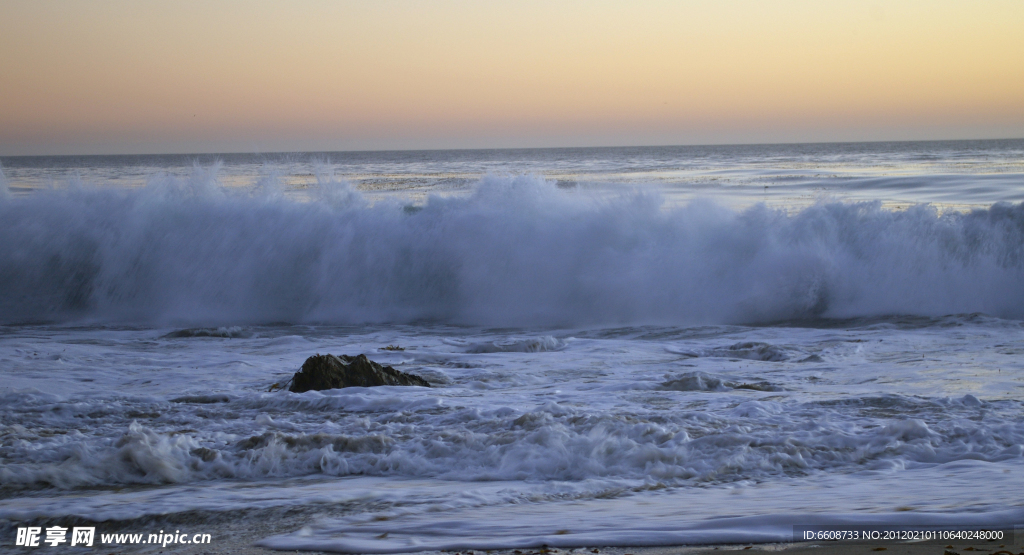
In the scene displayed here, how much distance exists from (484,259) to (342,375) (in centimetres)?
714

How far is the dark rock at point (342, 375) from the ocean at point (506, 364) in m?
0.20

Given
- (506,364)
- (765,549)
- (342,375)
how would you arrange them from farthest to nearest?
(506,364), (342,375), (765,549)

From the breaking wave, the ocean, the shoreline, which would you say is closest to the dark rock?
the ocean

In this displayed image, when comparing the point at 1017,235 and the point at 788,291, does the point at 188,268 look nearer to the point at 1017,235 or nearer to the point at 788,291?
the point at 788,291

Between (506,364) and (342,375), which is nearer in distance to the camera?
(342,375)

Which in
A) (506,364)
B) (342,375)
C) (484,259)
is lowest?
(506,364)

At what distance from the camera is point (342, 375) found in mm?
6457

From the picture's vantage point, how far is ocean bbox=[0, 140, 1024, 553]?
12.5 feet

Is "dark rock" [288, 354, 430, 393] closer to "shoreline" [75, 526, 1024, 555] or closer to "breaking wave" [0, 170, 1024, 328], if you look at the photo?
"shoreline" [75, 526, 1024, 555]

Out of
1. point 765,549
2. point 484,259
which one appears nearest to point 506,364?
point 765,549

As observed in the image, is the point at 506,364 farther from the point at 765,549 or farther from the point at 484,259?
A: the point at 484,259

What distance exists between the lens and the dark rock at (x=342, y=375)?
6.33m

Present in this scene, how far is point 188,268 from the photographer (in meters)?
13.8

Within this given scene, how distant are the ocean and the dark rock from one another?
0.66 feet
